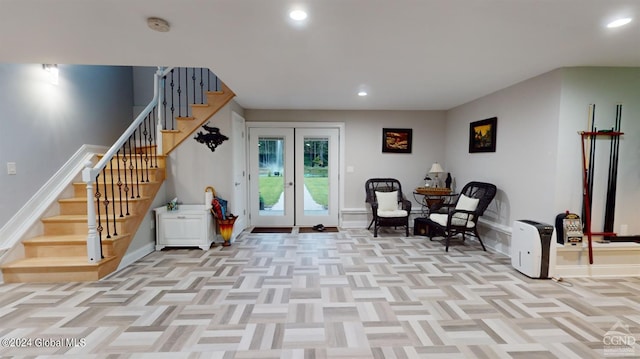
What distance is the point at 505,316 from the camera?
234cm

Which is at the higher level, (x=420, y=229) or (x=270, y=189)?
(x=270, y=189)

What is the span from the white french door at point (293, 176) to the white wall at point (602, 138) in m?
3.45

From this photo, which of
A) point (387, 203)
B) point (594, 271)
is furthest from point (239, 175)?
point (594, 271)

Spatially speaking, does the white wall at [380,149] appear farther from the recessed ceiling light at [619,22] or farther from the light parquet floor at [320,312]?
the recessed ceiling light at [619,22]

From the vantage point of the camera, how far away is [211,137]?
4.08 m

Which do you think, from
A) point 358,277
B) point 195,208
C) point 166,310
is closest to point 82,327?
point 166,310

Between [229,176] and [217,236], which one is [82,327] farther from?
[229,176]

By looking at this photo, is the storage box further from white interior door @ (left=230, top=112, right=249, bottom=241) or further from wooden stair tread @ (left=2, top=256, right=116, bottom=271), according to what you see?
wooden stair tread @ (left=2, top=256, right=116, bottom=271)

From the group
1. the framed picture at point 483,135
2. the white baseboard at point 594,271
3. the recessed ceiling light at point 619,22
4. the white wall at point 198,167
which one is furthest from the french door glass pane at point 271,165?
the recessed ceiling light at point 619,22

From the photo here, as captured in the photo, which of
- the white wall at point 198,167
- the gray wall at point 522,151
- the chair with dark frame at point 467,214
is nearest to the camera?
the gray wall at point 522,151

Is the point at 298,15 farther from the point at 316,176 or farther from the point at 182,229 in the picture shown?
the point at 316,176

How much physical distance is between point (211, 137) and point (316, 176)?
87.8 inches

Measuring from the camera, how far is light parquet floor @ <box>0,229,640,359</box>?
1940 mm

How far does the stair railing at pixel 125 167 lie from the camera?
3.04 m
